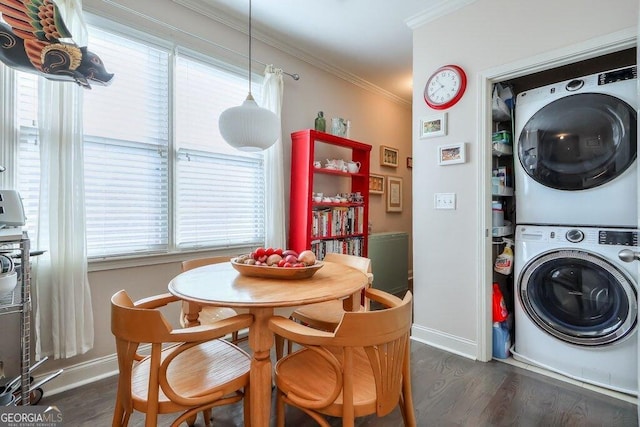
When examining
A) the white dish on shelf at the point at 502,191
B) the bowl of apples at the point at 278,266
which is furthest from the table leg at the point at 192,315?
the white dish on shelf at the point at 502,191

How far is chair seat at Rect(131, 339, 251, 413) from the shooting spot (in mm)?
1089

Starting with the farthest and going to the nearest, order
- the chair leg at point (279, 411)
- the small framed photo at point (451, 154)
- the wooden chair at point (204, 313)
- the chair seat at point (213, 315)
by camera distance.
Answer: the small framed photo at point (451, 154), the chair seat at point (213, 315), the wooden chair at point (204, 313), the chair leg at point (279, 411)

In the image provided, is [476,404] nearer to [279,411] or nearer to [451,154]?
[279,411]

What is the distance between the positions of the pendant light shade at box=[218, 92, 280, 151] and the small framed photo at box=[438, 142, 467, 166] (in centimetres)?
146

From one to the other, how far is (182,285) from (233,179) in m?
1.45

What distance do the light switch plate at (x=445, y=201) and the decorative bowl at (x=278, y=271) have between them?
4.47 ft

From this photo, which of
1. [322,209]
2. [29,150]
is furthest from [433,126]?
[29,150]

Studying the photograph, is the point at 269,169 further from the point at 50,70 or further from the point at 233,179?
the point at 50,70

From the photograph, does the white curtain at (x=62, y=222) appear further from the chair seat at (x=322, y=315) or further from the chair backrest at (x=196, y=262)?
the chair seat at (x=322, y=315)

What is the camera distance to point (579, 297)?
6.34ft

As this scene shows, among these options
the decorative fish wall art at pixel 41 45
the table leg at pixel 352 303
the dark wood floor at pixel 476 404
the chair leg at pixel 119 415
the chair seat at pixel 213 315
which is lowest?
the dark wood floor at pixel 476 404

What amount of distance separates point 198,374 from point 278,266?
0.55 metres

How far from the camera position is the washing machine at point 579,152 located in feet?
5.87

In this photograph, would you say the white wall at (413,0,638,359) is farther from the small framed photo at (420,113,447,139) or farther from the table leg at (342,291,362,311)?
the table leg at (342,291,362,311)
